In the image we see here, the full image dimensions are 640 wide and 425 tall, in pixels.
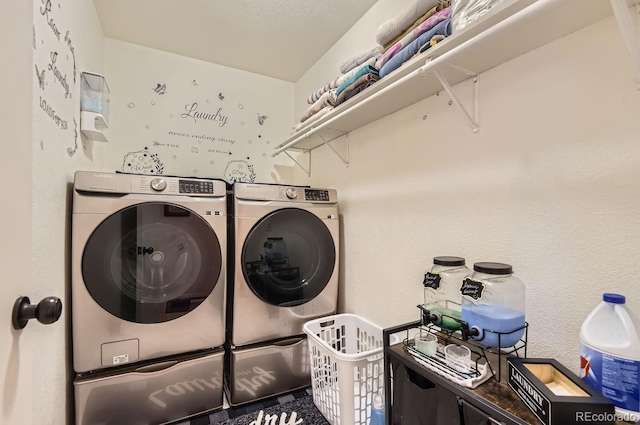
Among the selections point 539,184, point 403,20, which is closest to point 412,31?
point 403,20

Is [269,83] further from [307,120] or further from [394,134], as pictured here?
[394,134]

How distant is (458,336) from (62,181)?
1.66 meters

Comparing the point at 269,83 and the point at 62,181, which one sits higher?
the point at 269,83

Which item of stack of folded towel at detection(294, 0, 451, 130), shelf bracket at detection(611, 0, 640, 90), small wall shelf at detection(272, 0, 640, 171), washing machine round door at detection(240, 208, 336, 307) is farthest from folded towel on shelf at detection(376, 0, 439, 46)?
washing machine round door at detection(240, 208, 336, 307)

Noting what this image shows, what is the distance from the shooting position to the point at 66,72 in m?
1.21

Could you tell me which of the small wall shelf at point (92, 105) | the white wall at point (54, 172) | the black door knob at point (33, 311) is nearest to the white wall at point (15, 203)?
the black door knob at point (33, 311)

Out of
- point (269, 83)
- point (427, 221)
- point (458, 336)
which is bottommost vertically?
point (458, 336)

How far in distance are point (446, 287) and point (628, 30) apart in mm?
822

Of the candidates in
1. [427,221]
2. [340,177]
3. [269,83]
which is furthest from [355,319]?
[269,83]

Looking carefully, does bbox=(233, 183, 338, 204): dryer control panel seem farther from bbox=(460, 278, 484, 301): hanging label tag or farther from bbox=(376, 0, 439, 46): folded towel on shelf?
bbox=(460, 278, 484, 301): hanging label tag

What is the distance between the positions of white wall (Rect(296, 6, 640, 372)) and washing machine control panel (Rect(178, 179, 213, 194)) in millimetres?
956

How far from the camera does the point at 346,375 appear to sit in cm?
119

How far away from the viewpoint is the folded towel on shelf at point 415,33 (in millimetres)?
1028

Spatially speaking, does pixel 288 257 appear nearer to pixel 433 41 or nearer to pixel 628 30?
pixel 433 41
